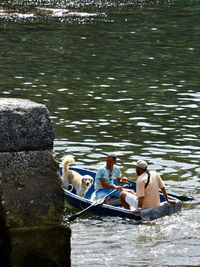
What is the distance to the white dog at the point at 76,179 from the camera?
22.7 m

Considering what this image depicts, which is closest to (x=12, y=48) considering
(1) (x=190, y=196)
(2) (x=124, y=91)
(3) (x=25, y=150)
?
(2) (x=124, y=91)

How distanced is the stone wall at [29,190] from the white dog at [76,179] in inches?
473

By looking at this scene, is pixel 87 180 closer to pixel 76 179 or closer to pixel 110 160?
pixel 76 179

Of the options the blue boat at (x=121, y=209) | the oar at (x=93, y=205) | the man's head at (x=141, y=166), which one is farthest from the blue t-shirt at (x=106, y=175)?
the man's head at (x=141, y=166)

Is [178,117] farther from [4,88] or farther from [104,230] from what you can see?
[104,230]

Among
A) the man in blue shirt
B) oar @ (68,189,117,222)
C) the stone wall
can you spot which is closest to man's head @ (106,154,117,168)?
the man in blue shirt

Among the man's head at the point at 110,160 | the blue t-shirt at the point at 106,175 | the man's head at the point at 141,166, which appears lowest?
the blue t-shirt at the point at 106,175

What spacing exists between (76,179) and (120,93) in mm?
16931

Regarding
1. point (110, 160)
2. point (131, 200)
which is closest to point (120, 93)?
point (110, 160)

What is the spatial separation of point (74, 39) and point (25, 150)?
4701 cm

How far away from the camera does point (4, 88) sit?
40.0m

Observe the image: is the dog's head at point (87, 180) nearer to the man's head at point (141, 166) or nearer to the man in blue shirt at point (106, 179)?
the man in blue shirt at point (106, 179)

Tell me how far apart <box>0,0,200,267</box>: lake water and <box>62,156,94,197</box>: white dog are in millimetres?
1470

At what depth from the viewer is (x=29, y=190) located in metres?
10.5
